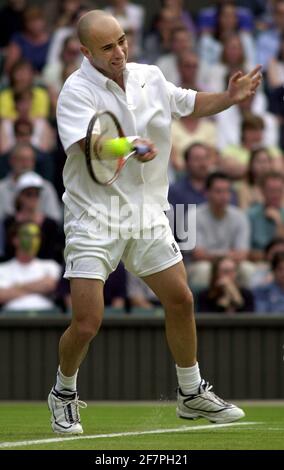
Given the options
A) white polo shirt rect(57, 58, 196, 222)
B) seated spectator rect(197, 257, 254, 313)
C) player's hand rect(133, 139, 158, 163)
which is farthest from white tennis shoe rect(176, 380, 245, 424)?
seated spectator rect(197, 257, 254, 313)

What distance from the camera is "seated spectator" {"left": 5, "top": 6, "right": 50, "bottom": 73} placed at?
16406 mm

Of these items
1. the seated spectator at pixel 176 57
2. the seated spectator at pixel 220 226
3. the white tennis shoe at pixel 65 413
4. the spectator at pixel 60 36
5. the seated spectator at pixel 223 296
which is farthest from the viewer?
the spectator at pixel 60 36

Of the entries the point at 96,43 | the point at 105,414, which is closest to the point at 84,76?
the point at 96,43

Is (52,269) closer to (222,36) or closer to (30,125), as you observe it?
(30,125)

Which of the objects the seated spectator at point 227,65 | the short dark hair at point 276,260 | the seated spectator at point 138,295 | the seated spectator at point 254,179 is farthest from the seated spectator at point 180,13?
the seated spectator at point 138,295

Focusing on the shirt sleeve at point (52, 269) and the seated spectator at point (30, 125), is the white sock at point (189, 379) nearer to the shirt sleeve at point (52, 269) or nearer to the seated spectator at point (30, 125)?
the shirt sleeve at point (52, 269)

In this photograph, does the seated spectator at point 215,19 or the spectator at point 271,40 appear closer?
the spectator at point 271,40

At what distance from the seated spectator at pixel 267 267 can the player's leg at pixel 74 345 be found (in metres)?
5.56

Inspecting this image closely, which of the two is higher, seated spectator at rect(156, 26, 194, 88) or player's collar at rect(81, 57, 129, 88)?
seated spectator at rect(156, 26, 194, 88)

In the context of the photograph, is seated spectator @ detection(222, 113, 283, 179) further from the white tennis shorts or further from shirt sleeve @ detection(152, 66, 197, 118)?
the white tennis shorts

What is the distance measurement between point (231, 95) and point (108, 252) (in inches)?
45.7

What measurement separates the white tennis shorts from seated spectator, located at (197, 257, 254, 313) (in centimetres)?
513

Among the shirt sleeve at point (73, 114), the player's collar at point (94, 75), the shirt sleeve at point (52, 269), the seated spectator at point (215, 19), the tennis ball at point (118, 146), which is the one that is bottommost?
the shirt sleeve at point (52, 269)

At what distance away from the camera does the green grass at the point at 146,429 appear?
6.77 m
